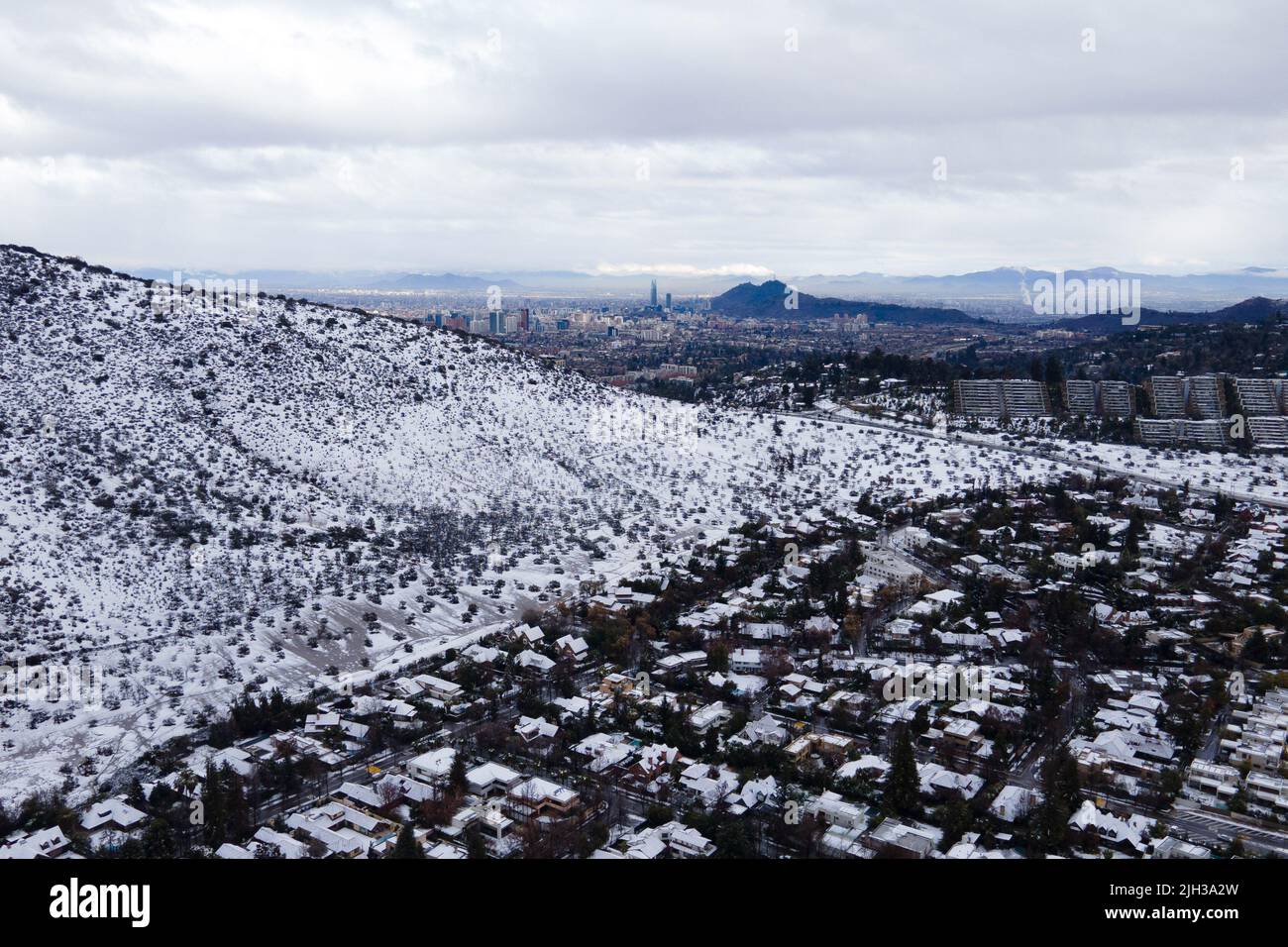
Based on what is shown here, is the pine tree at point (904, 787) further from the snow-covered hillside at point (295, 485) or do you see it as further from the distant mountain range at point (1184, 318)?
the distant mountain range at point (1184, 318)

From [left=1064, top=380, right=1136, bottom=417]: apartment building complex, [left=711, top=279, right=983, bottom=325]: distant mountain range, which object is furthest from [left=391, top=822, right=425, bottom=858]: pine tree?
[left=711, top=279, right=983, bottom=325]: distant mountain range

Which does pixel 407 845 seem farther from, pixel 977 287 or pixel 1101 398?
pixel 977 287

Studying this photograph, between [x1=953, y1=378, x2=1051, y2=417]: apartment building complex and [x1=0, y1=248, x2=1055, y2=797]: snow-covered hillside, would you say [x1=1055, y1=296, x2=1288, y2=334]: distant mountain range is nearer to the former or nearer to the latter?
[x1=953, y1=378, x2=1051, y2=417]: apartment building complex

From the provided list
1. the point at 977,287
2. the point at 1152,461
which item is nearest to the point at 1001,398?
the point at 1152,461

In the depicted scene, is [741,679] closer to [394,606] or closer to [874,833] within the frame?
[874,833]
